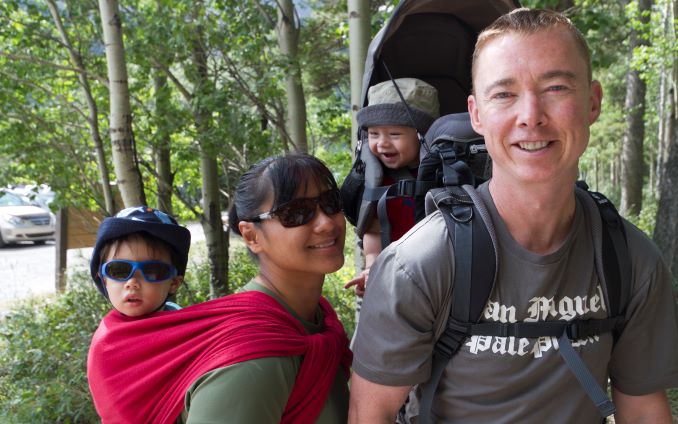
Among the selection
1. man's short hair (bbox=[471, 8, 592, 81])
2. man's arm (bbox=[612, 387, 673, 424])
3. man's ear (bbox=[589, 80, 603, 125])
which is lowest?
man's arm (bbox=[612, 387, 673, 424])

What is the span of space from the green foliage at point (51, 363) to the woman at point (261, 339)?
3.99 m

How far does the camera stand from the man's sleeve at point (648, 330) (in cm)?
162

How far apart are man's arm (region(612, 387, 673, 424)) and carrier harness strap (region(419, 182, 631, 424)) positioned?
24 centimetres

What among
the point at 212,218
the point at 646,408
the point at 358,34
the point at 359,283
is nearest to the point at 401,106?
the point at 359,283

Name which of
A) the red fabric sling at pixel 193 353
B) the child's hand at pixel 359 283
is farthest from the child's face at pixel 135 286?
the child's hand at pixel 359 283

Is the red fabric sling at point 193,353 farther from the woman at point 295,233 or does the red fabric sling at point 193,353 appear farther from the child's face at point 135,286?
the child's face at point 135,286

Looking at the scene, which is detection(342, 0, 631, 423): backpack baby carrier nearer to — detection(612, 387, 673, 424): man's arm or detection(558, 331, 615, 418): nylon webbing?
detection(558, 331, 615, 418): nylon webbing

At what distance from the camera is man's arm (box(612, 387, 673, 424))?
5.73 feet

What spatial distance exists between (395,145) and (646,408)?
1516 millimetres

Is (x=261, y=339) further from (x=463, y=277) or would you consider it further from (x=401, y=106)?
(x=401, y=106)

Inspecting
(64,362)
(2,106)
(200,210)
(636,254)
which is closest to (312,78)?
(200,210)

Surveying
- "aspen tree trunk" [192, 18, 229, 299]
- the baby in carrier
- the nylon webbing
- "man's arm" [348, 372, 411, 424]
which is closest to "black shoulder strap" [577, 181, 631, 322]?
the nylon webbing

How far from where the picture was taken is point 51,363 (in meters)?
5.55

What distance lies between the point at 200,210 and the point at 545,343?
7.19 metres
